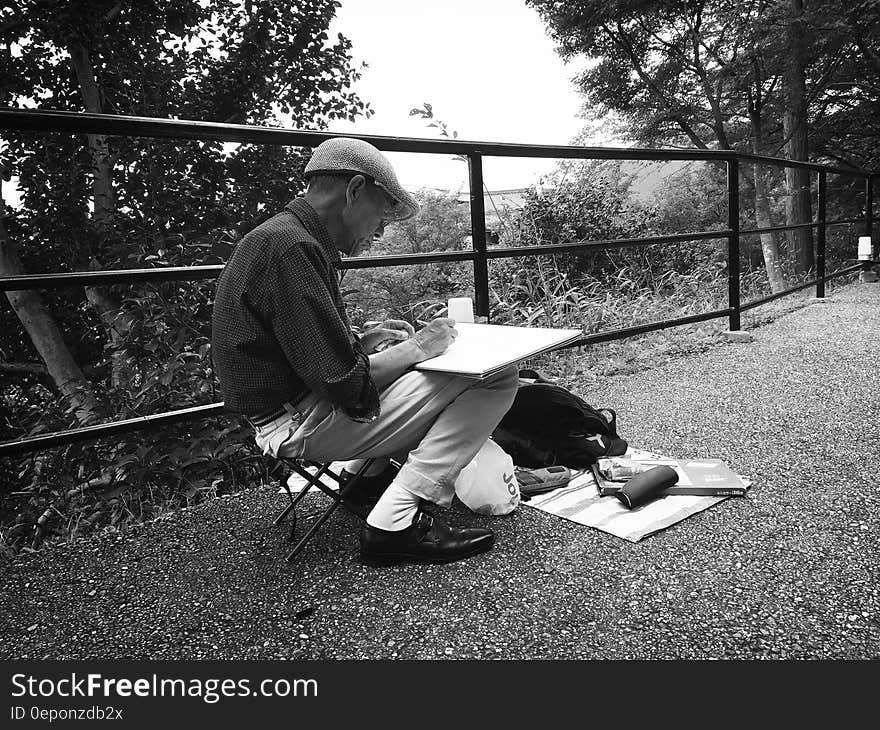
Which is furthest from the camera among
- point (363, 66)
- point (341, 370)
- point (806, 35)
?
point (806, 35)

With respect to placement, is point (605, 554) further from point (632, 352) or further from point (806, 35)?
point (806, 35)

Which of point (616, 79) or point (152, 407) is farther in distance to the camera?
point (616, 79)

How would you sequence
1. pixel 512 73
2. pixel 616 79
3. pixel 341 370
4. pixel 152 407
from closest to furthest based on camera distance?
pixel 341 370 < pixel 152 407 < pixel 616 79 < pixel 512 73

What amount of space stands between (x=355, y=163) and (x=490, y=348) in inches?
22.9

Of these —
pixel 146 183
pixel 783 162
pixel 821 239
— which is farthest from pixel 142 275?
pixel 821 239

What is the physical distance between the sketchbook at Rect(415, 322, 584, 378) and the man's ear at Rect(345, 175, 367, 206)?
0.44 meters

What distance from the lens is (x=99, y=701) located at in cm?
119

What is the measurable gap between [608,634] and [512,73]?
16133 millimetres

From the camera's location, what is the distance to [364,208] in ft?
5.10

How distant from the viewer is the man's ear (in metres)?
1.51

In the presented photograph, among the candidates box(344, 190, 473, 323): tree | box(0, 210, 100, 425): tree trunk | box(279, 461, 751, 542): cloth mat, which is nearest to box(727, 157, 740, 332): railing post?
box(344, 190, 473, 323): tree

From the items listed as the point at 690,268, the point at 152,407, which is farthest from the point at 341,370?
the point at 690,268

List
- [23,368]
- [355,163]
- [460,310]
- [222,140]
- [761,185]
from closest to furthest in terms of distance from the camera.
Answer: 1. [355,163]
2. [222,140]
3. [460,310]
4. [23,368]
5. [761,185]

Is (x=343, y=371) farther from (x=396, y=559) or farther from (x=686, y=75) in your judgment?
(x=686, y=75)
